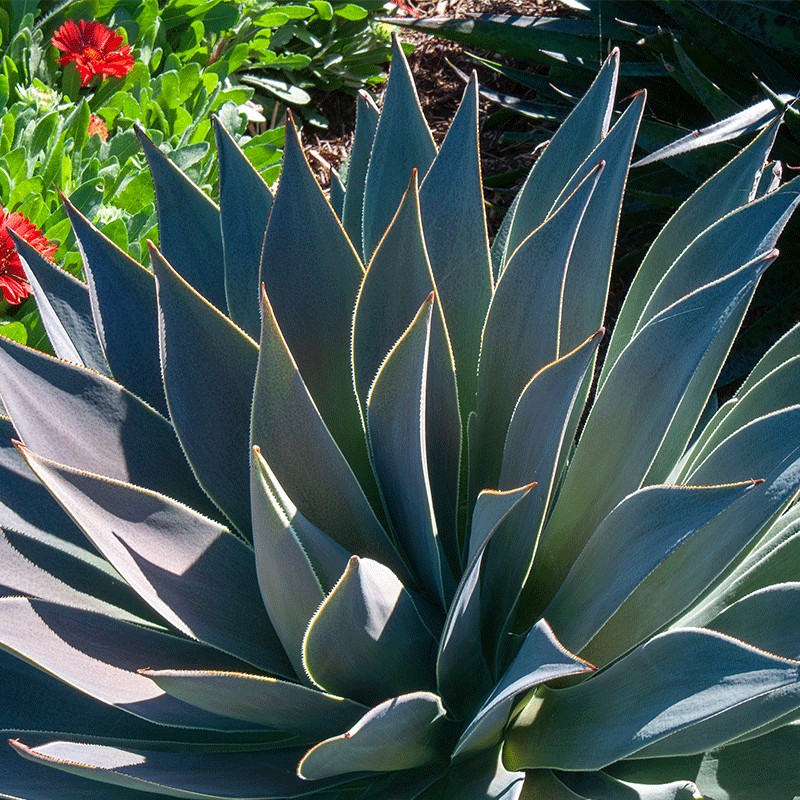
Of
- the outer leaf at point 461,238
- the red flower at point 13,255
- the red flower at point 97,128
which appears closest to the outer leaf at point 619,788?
the outer leaf at point 461,238

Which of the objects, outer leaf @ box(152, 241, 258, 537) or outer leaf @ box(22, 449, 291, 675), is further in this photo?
outer leaf @ box(152, 241, 258, 537)

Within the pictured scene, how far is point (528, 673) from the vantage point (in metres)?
0.90

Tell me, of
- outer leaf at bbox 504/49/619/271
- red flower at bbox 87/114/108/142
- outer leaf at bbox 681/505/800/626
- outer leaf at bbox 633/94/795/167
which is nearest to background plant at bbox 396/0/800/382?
outer leaf at bbox 633/94/795/167

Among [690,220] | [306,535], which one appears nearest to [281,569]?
[306,535]

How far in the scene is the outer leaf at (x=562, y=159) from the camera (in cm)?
135

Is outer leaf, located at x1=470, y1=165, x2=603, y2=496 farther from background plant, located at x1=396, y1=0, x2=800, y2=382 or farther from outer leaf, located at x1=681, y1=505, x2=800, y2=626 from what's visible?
background plant, located at x1=396, y1=0, x2=800, y2=382

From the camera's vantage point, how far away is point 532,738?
1101 millimetres

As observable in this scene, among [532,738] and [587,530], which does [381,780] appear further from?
[587,530]

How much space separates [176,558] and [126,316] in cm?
36

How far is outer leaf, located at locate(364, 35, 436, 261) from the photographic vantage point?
52.6 inches

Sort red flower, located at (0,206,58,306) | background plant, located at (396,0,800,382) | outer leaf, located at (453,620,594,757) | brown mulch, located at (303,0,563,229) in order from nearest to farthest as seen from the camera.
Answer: outer leaf, located at (453,620,594,757)
red flower, located at (0,206,58,306)
background plant, located at (396,0,800,382)
brown mulch, located at (303,0,563,229)

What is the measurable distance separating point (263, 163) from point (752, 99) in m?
1.30

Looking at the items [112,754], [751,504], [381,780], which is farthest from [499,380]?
[112,754]

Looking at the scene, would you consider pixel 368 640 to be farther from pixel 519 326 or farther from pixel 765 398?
pixel 765 398
